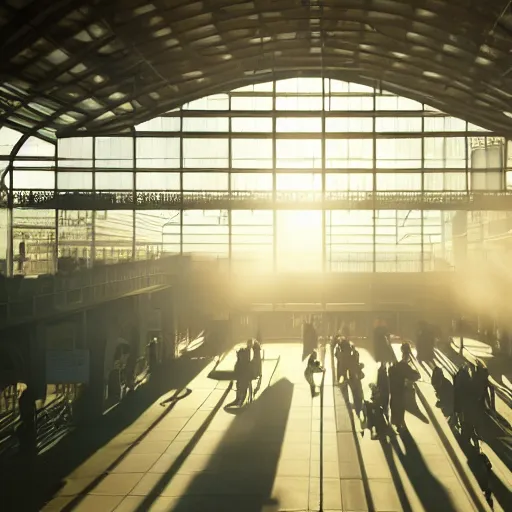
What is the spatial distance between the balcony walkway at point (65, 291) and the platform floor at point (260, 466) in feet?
8.68

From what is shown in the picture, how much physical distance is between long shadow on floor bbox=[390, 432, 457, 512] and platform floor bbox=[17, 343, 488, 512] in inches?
0.5

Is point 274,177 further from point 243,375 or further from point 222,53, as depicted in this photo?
point 243,375

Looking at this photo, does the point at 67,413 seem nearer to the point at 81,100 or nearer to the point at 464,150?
the point at 81,100

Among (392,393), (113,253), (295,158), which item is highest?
(295,158)

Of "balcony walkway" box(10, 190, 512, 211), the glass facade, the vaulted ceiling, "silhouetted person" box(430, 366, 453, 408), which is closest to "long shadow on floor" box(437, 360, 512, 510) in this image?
"silhouetted person" box(430, 366, 453, 408)

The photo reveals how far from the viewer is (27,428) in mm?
12664

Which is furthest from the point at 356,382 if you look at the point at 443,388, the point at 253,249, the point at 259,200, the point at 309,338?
the point at 253,249

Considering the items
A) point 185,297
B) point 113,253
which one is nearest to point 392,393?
point 185,297

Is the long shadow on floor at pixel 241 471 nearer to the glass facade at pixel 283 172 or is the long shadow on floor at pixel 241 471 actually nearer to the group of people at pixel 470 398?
the group of people at pixel 470 398

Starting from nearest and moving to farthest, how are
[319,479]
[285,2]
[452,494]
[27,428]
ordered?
[452,494]
[319,479]
[27,428]
[285,2]

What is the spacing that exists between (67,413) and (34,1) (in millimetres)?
9599

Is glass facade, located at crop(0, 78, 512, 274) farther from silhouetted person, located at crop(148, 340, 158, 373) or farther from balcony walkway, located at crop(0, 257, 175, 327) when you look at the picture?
balcony walkway, located at crop(0, 257, 175, 327)

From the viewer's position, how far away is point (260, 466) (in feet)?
37.6

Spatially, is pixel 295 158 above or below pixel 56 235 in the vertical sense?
above
